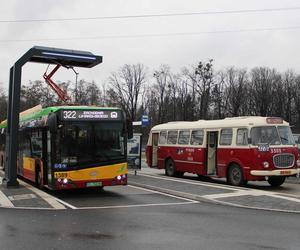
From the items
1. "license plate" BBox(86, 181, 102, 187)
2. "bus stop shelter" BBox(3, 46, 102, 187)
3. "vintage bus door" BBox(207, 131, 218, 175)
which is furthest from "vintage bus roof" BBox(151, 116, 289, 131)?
"license plate" BBox(86, 181, 102, 187)

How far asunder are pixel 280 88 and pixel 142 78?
85.0ft

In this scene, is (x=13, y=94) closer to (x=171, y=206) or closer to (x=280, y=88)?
(x=171, y=206)

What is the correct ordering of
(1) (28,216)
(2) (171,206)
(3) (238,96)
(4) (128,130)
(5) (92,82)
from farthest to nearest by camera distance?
(5) (92,82)
(3) (238,96)
(4) (128,130)
(2) (171,206)
(1) (28,216)

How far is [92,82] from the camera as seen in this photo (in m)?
97.9

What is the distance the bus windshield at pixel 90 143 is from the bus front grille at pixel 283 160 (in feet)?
20.2

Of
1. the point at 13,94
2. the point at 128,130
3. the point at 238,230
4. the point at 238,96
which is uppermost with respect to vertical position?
the point at 238,96

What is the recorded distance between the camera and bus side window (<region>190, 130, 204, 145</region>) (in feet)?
74.0

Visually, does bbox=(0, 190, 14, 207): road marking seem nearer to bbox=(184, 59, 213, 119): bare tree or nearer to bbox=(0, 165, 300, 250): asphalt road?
bbox=(0, 165, 300, 250): asphalt road

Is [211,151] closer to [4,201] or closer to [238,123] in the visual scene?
[238,123]

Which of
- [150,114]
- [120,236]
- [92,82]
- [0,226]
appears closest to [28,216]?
[0,226]

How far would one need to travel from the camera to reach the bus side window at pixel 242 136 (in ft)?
63.6

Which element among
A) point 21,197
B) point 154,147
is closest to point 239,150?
point 154,147

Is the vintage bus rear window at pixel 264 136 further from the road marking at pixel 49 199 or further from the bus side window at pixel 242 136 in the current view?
the road marking at pixel 49 199

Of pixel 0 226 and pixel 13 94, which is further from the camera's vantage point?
pixel 13 94
